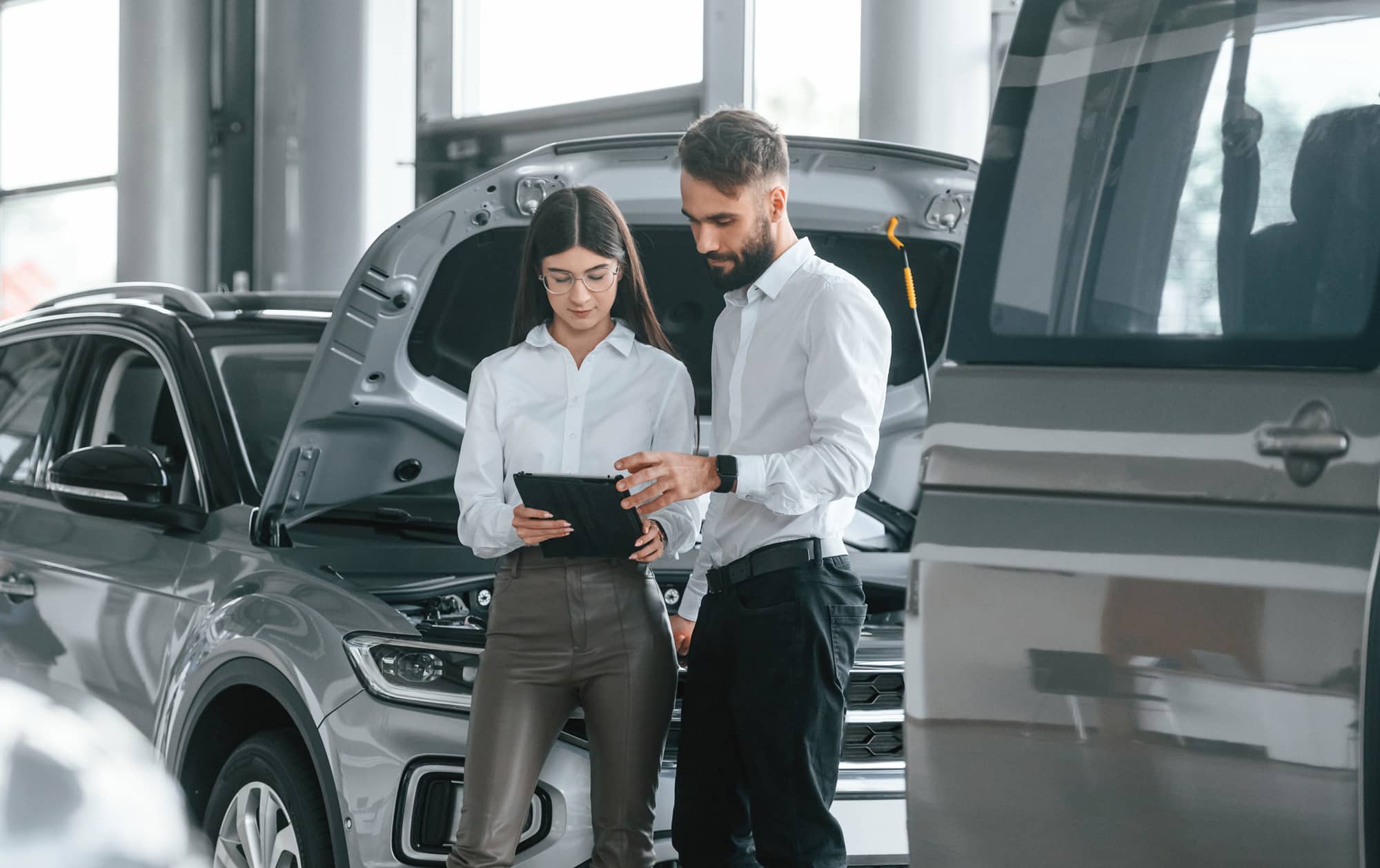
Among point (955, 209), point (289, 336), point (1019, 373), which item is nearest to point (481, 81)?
point (289, 336)

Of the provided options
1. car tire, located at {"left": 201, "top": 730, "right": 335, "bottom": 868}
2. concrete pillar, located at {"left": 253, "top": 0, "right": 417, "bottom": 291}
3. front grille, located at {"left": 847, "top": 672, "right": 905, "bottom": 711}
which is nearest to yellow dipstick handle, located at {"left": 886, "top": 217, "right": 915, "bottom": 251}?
front grille, located at {"left": 847, "top": 672, "right": 905, "bottom": 711}

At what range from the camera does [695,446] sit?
248 cm

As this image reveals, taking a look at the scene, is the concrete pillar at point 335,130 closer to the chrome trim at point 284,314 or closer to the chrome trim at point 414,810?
the chrome trim at point 284,314

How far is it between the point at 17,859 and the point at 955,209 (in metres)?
2.37

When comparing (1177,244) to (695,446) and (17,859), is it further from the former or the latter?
(17,859)

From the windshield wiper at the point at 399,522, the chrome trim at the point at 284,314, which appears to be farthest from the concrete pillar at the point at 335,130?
the windshield wiper at the point at 399,522


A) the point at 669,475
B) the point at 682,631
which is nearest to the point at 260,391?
the point at 682,631

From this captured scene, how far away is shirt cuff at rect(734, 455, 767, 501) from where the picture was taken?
212 cm

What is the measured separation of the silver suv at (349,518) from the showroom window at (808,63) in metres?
4.25

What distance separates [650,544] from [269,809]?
1.01m

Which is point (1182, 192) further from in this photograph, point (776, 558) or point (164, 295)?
point (164, 295)

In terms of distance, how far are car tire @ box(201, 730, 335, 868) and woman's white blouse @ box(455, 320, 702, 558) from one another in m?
0.63

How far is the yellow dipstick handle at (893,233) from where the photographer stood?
9.15ft

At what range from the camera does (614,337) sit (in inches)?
98.2
